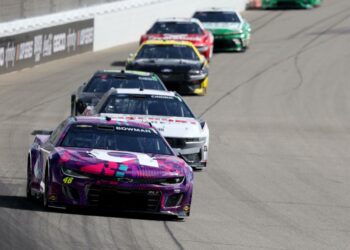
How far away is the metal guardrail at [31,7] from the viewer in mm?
31047

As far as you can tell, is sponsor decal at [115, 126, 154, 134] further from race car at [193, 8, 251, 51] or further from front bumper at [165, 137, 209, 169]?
race car at [193, 8, 251, 51]

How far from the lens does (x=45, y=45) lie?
32406 mm

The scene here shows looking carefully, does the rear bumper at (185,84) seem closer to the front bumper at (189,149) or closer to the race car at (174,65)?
the race car at (174,65)

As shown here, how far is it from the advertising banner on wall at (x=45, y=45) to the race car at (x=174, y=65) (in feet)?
10.6

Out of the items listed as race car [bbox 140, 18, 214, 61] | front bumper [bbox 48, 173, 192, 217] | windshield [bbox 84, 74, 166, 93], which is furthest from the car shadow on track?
race car [bbox 140, 18, 214, 61]

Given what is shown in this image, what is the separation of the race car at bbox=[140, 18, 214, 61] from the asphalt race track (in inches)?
34.9

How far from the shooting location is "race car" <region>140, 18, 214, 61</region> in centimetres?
3362

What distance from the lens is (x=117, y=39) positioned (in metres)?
39.2

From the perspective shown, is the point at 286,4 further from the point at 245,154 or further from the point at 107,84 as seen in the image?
→ the point at 245,154

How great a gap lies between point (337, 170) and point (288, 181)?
6.27 ft

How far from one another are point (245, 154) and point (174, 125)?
104 inches

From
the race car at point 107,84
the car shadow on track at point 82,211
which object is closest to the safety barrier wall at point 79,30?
the race car at point 107,84

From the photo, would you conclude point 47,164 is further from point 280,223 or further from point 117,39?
point 117,39

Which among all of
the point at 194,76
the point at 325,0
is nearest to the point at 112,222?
the point at 194,76
